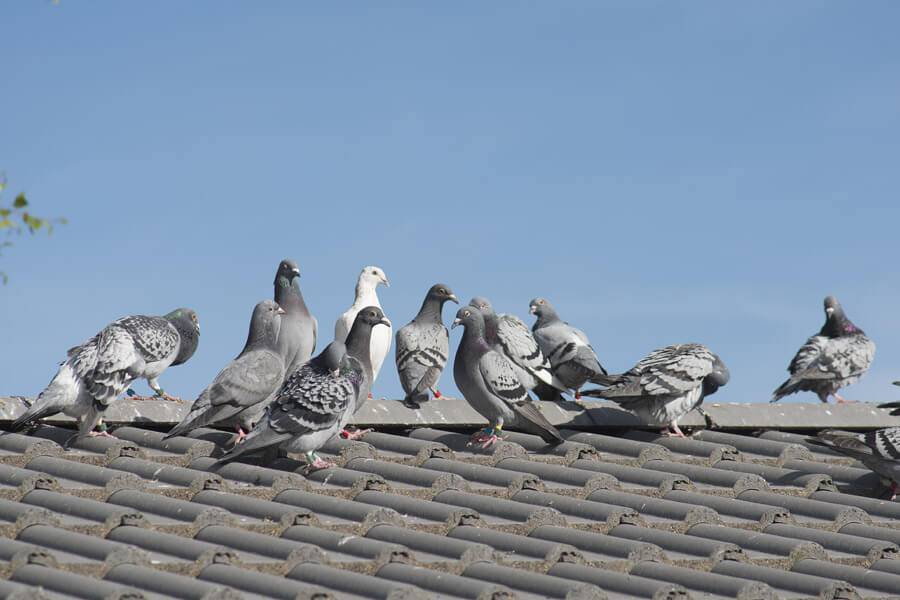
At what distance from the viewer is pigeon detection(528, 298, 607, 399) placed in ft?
37.9

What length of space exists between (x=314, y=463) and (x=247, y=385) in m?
1.22

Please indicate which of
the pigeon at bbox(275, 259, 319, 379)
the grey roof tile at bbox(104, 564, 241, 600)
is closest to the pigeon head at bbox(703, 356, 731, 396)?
the pigeon at bbox(275, 259, 319, 379)

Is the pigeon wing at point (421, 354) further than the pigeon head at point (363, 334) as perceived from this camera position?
Yes

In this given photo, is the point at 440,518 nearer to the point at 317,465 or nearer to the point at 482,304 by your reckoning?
the point at 317,465

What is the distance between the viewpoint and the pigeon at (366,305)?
11.3 m

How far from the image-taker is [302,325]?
1065 cm

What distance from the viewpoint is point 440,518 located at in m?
6.51

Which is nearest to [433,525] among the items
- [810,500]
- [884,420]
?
[810,500]

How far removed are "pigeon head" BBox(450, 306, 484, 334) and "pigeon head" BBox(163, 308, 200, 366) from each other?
81.2 inches

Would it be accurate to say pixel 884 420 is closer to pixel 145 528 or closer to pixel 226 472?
pixel 226 472

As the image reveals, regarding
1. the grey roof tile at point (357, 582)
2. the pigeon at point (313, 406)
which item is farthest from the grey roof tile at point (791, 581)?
the pigeon at point (313, 406)

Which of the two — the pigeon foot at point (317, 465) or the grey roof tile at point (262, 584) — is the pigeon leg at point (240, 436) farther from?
the grey roof tile at point (262, 584)

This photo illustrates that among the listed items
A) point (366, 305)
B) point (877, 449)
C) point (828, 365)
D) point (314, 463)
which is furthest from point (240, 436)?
point (828, 365)

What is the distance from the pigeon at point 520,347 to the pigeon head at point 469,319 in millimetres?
1546
